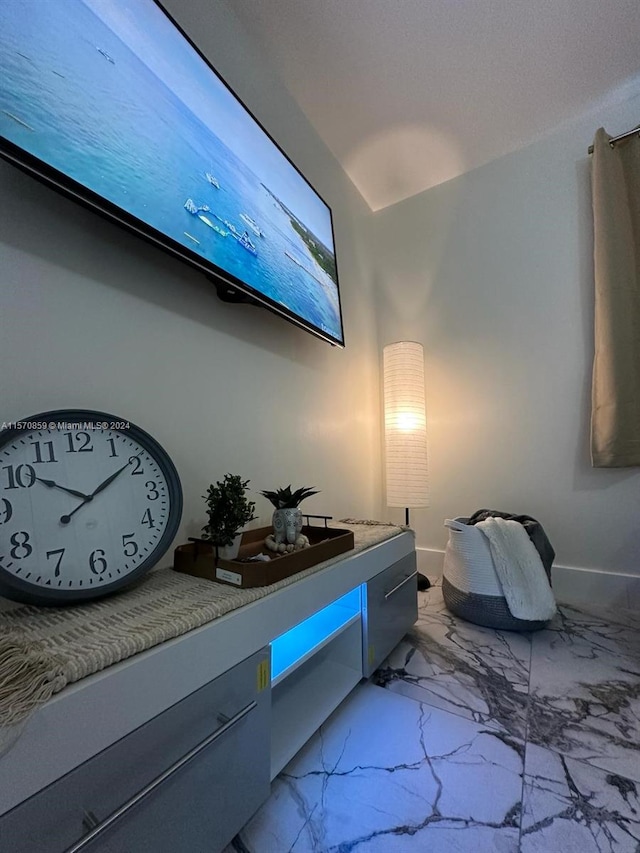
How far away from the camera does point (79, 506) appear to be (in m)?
0.61

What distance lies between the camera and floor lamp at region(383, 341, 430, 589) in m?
1.61

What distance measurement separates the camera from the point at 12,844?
0.32 metres

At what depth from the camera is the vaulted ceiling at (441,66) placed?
1311 mm

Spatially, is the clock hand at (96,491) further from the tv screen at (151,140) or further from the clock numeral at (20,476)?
the tv screen at (151,140)

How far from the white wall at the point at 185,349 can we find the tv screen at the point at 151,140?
5.1 inches

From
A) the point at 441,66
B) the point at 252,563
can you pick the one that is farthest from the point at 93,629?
the point at 441,66

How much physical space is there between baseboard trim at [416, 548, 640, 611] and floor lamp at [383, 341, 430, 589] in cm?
60

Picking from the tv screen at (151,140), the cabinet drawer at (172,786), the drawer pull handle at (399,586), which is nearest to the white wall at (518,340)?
the drawer pull handle at (399,586)

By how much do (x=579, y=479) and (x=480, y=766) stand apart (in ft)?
4.33

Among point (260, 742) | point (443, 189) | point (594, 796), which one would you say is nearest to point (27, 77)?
point (260, 742)

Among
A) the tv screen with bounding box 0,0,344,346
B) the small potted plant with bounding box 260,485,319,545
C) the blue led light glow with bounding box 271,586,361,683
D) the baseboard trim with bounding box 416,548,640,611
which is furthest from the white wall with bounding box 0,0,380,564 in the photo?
the baseboard trim with bounding box 416,548,640,611

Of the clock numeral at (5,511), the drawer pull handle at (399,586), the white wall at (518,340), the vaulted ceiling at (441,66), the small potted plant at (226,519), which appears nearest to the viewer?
the clock numeral at (5,511)

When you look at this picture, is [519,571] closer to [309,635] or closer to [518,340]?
[309,635]

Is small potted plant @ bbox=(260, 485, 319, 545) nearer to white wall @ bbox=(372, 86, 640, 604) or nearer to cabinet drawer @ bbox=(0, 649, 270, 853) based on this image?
cabinet drawer @ bbox=(0, 649, 270, 853)
